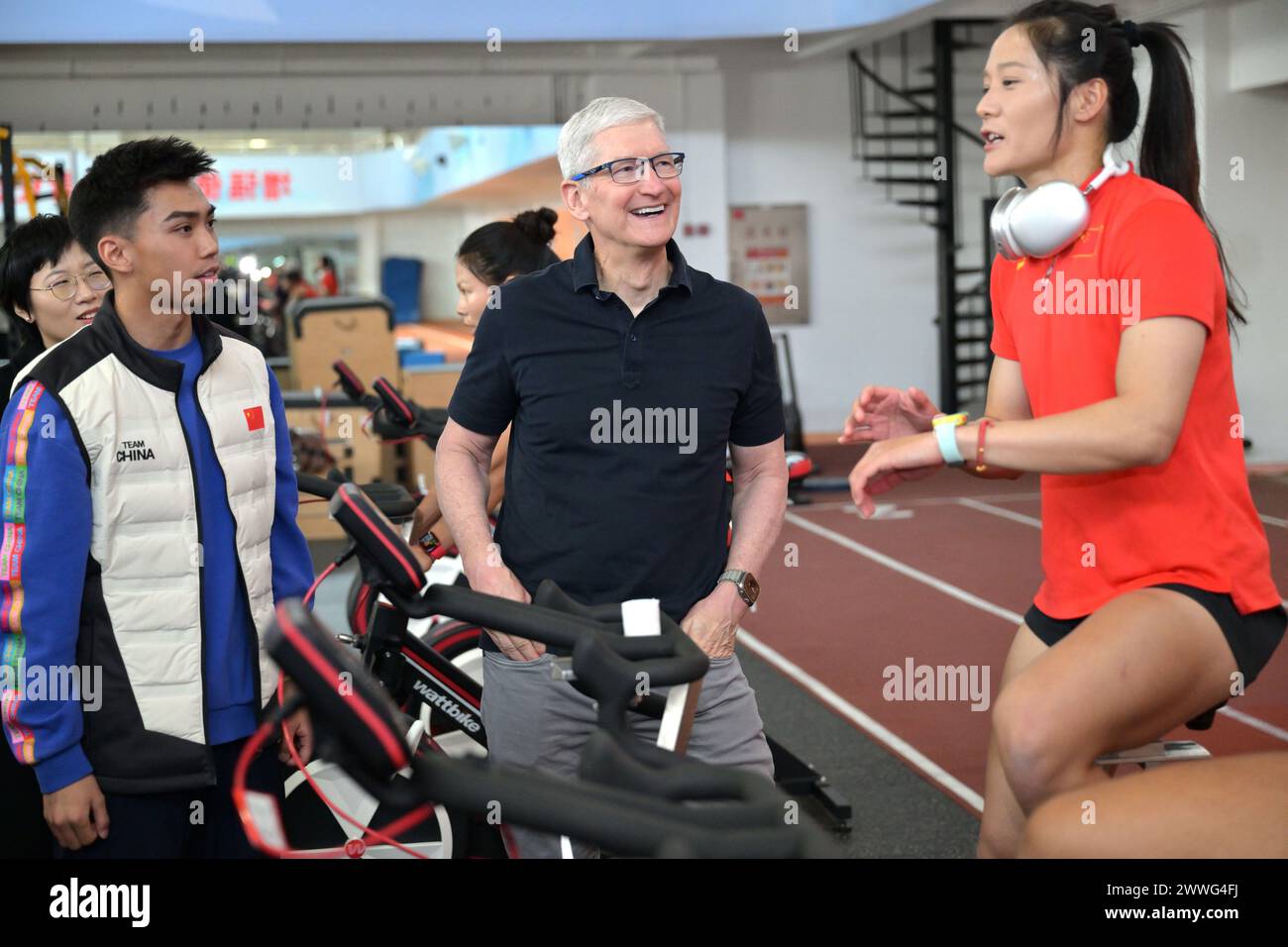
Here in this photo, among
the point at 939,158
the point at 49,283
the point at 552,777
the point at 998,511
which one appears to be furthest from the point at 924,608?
the point at 939,158

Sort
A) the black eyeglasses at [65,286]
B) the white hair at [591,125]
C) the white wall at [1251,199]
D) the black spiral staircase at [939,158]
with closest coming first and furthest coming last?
the white hair at [591,125] < the black eyeglasses at [65,286] < the white wall at [1251,199] < the black spiral staircase at [939,158]

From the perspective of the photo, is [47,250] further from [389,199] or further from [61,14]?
[389,199]

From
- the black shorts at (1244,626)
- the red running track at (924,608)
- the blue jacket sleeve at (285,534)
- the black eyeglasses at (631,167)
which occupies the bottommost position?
the red running track at (924,608)

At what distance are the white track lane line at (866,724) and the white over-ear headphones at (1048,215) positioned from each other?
1.95 m

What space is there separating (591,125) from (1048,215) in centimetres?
73

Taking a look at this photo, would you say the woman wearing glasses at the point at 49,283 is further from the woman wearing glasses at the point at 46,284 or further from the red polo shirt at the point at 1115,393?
the red polo shirt at the point at 1115,393

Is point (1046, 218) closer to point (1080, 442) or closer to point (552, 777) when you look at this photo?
point (1080, 442)

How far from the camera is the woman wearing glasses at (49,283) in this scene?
8.81 feet

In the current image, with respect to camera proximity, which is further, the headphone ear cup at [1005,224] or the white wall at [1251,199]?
the white wall at [1251,199]

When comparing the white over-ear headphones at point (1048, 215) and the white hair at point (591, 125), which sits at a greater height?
the white hair at point (591, 125)

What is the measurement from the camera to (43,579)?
6.40 feet

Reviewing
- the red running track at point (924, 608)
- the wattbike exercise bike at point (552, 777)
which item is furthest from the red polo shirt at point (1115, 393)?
the red running track at point (924, 608)

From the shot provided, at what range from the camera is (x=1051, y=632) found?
2.09 m
